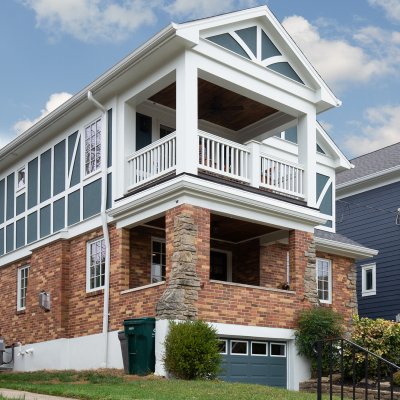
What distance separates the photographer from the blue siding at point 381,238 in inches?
1005

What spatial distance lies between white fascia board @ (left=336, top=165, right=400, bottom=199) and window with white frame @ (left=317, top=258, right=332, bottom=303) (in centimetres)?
521

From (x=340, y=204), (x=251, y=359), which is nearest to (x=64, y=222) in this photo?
(x=251, y=359)

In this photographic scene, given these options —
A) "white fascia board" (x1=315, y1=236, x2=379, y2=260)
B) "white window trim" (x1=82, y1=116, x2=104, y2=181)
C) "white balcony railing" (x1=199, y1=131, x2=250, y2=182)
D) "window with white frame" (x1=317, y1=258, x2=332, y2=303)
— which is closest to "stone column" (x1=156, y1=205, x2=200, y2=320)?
"white balcony railing" (x1=199, y1=131, x2=250, y2=182)

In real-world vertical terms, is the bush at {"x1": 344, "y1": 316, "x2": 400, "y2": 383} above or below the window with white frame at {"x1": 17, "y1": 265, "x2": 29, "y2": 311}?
below

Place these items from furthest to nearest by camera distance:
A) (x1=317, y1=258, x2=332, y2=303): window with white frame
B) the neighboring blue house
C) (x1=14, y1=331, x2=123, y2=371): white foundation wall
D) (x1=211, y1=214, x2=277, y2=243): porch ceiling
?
the neighboring blue house
(x1=317, y1=258, x2=332, y2=303): window with white frame
(x1=211, y1=214, x2=277, y2=243): porch ceiling
(x1=14, y1=331, x2=123, y2=371): white foundation wall

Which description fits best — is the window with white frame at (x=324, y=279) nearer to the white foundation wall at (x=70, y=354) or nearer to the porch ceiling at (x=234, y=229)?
the porch ceiling at (x=234, y=229)

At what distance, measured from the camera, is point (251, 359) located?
16.9 metres

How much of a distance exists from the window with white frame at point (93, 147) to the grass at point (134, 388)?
18.4ft

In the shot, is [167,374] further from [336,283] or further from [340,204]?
[340,204]

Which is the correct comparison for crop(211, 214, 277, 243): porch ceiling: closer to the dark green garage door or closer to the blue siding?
the dark green garage door

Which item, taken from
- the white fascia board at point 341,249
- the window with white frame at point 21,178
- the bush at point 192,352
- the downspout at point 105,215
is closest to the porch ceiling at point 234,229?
the white fascia board at point 341,249

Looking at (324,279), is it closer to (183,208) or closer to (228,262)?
(228,262)

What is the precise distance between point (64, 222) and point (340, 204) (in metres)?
12.0

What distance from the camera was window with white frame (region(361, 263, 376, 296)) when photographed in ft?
86.2
